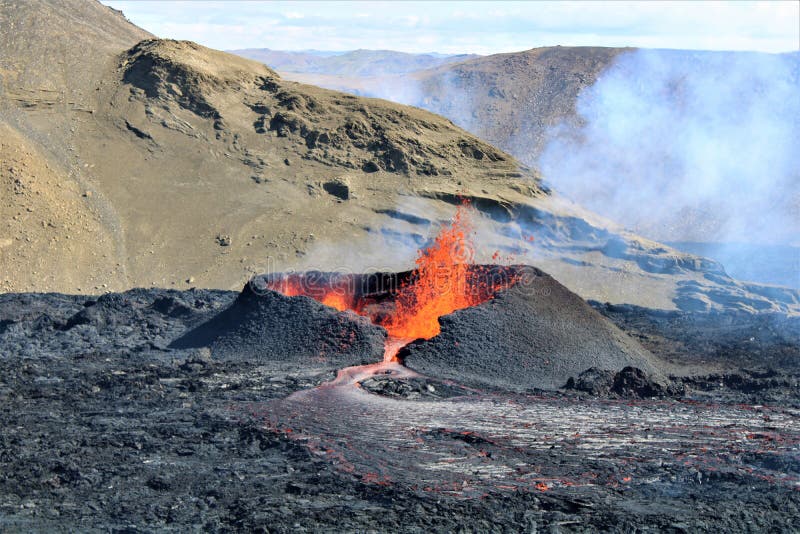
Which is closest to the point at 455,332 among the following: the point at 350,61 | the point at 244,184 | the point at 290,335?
the point at 290,335

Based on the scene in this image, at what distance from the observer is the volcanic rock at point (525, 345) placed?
1736 centimetres

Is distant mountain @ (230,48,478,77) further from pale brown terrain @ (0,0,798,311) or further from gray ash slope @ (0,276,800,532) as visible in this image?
gray ash slope @ (0,276,800,532)

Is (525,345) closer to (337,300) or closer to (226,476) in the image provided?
(337,300)


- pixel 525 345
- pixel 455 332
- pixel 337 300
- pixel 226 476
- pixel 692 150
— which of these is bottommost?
pixel 226 476

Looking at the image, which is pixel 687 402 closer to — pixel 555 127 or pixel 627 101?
pixel 555 127

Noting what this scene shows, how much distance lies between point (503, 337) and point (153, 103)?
61.8 feet

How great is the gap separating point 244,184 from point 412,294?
37.8 ft

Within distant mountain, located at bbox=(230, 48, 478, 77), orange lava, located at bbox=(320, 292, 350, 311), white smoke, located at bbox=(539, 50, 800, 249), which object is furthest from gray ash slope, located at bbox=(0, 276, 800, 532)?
distant mountain, located at bbox=(230, 48, 478, 77)

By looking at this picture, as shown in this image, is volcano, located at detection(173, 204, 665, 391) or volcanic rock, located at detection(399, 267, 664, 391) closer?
volcanic rock, located at detection(399, 267, 664, 391)

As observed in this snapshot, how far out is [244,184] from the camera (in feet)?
98.5

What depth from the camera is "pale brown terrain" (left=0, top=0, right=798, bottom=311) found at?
89.3 ft

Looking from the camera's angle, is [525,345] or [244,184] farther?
[244,184]

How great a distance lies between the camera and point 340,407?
14.8 meters

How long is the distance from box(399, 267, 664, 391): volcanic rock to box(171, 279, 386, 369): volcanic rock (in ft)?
3.32
